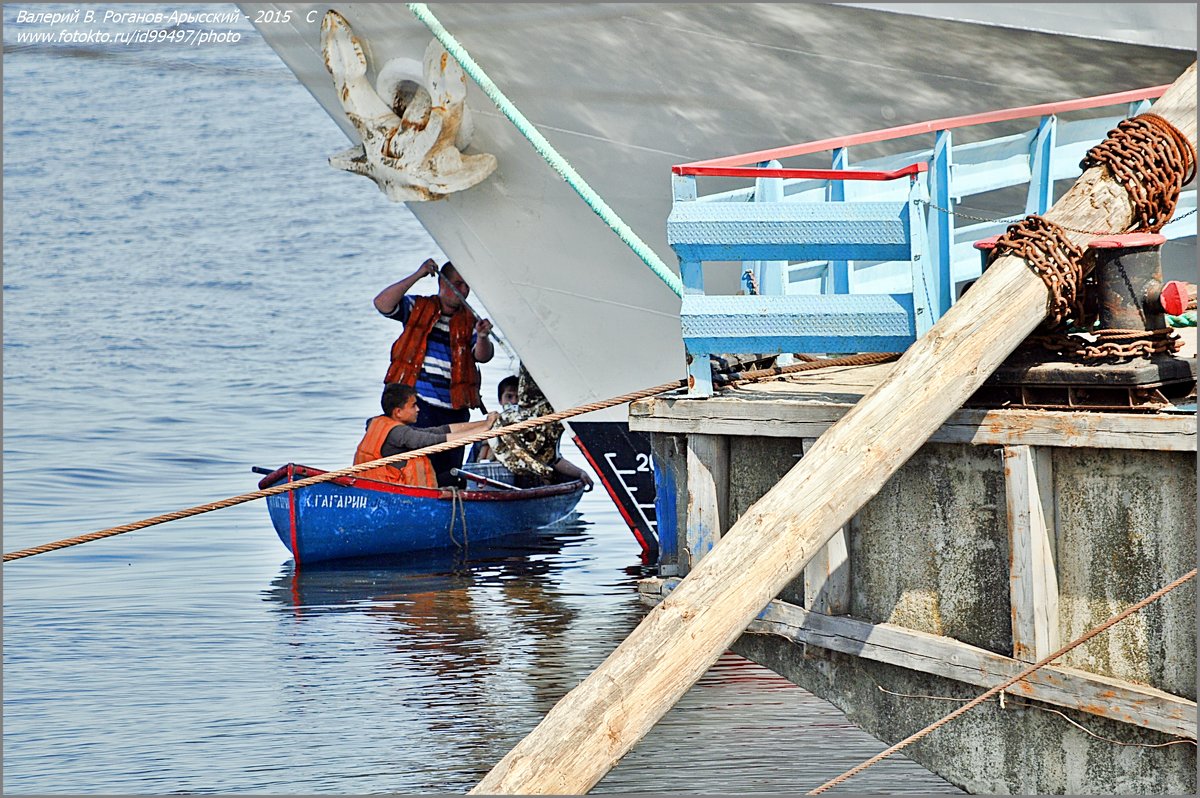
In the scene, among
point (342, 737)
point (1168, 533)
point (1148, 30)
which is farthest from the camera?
point (342, 737)

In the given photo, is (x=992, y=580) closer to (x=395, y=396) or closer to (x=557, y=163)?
(x=557, y=163)

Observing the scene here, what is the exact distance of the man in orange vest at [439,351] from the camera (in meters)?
12.6

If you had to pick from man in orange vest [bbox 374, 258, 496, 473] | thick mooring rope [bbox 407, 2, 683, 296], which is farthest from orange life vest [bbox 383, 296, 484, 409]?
thick mooring rope [bbox 407, 2, 683, 296]

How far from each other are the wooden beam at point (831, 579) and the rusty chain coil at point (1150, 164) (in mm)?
1378

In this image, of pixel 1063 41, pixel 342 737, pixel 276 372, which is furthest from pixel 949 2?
pixel 276 372

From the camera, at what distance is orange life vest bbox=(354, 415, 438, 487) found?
39.3 ft

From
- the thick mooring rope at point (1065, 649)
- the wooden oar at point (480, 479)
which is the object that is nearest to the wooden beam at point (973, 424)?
the thick mooring rope at point (1065, 649)

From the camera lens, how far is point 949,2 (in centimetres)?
698

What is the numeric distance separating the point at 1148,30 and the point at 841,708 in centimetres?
334

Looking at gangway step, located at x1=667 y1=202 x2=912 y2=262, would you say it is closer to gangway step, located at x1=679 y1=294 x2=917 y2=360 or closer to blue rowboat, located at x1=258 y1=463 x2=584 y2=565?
gangway step, located at x1=679 y1=294 x2=917 y2=360

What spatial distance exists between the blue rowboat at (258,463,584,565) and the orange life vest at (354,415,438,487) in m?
0.17

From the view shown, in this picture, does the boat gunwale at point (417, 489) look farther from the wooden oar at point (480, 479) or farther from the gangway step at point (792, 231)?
the gangway step at point (792, 231)

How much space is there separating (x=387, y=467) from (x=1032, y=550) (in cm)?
843

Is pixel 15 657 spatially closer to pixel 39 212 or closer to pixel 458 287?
pixel 458 287
